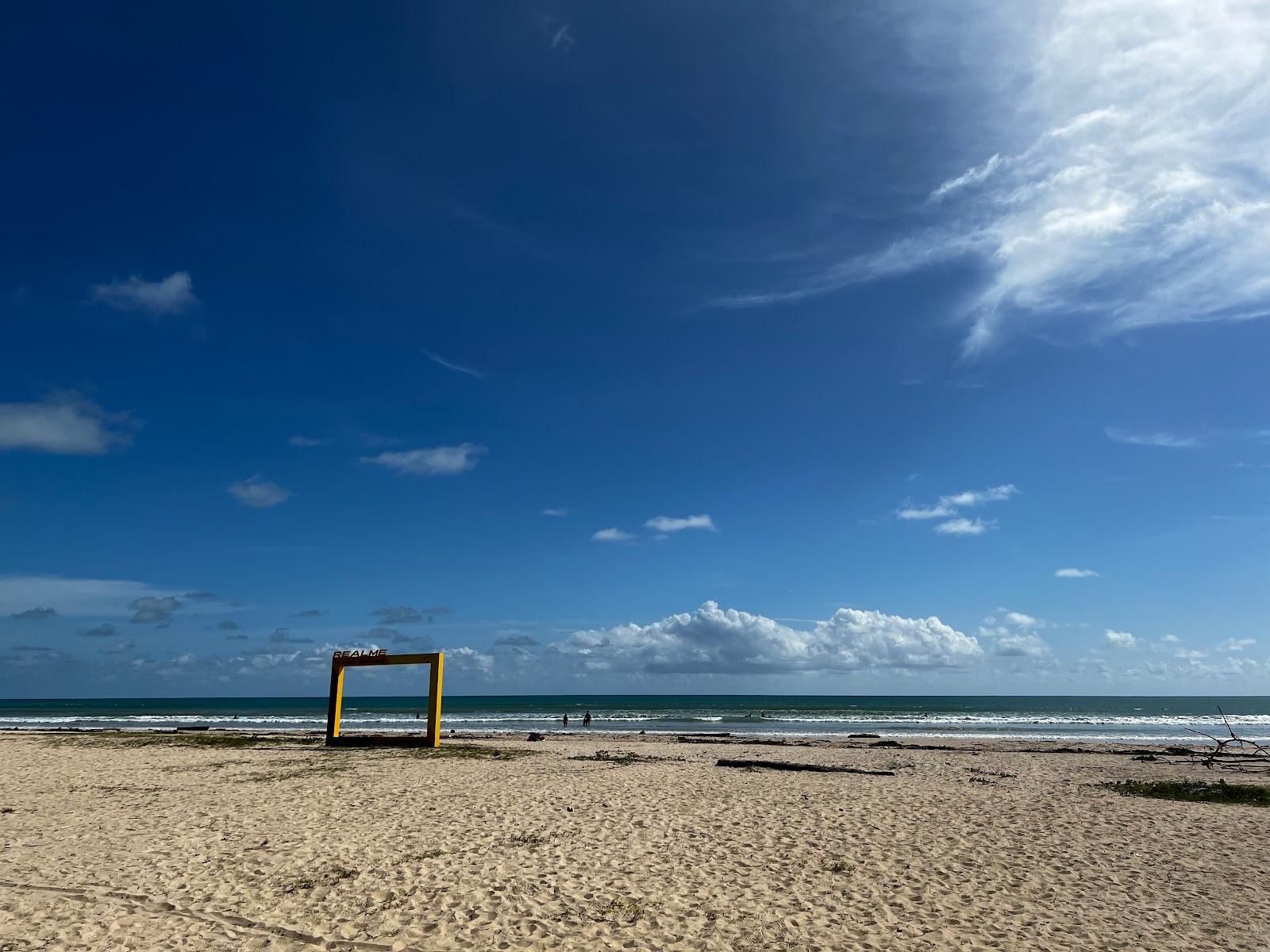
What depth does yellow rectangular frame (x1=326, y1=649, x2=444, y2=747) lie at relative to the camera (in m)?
26.1

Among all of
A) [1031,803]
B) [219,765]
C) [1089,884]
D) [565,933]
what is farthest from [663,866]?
[219,765]

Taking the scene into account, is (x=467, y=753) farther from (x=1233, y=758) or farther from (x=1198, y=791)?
(x=1233, y=758)

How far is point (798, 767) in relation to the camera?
76.0 ft

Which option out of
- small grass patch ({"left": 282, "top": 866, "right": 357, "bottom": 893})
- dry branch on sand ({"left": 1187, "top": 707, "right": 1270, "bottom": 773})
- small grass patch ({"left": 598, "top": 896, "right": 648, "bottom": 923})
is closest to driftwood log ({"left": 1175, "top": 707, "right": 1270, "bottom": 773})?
dry branch on sand ({"left": 1187, "top": 707, "right": 1270, "bottom": 773})

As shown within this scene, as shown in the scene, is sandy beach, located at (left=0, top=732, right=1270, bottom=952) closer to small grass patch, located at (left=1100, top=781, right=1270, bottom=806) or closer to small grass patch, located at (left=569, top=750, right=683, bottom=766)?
small grass patch, located at (left=1100, top=781, right=1270, bottom=806)

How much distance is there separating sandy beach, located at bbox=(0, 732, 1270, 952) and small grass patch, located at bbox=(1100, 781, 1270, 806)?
0.93 metres

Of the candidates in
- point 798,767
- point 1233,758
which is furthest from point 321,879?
point 1233,758

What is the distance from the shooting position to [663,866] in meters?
10.2

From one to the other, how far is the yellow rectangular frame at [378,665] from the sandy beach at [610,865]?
663cm

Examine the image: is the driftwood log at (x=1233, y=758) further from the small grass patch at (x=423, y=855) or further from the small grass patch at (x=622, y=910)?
the small grass patch at (x=423, y=855)

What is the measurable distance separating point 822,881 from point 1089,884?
363cm

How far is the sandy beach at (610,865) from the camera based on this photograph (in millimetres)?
7695

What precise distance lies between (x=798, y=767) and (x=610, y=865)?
14.6 m

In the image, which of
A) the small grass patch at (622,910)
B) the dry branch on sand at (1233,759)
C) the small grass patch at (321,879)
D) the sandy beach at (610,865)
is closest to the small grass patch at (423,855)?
the sandy beach at (610,865)
